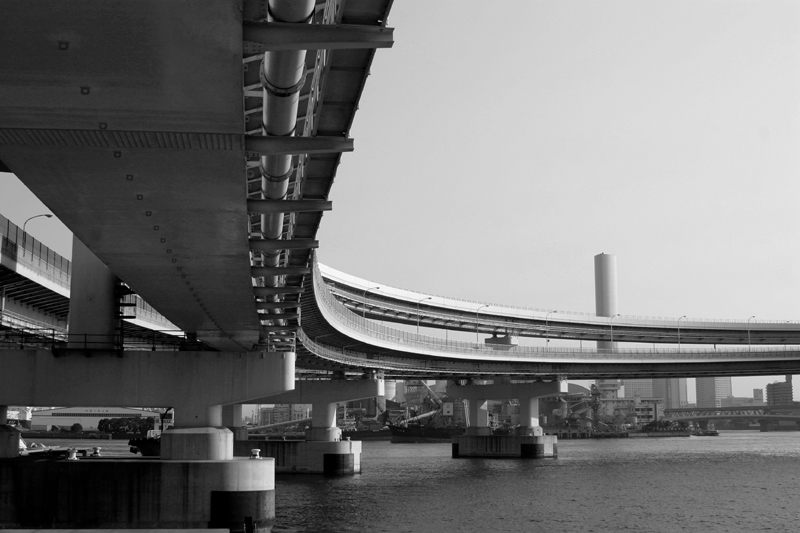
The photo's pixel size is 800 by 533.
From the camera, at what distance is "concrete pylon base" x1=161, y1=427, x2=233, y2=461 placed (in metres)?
44.7

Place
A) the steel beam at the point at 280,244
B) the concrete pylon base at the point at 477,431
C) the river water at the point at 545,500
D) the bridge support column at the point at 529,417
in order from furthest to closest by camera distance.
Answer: the concrete pylon base at the point at 477,431
the bridge support column at the point at 529,417
the river water at the point at 545,500
the steel beam at the point at 280,244

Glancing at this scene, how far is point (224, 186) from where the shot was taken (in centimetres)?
2042

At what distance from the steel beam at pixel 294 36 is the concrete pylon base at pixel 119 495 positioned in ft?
102

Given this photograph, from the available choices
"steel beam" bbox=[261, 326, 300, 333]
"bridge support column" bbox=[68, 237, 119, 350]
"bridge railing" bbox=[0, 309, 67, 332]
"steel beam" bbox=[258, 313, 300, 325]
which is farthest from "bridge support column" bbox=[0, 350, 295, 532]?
"steel beam" bbox=[258, 313, 300, 325]

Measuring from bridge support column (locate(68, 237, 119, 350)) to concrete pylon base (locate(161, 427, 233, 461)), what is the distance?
5595 mm

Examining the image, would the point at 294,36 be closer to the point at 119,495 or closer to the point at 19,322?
the point at 119,495

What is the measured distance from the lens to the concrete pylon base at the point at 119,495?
41219 millimetres

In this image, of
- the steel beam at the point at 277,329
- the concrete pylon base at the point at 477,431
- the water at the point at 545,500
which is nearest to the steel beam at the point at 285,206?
the steel beam at the point at 277,329

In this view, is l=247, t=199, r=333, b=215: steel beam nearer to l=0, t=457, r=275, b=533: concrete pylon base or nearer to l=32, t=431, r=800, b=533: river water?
l=0, t=457, r=275, b=533: concrete pylon base

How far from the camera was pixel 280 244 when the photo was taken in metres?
27.7

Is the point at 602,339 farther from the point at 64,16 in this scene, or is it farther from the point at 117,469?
the point at 64,16

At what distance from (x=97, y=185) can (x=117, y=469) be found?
81.1ft

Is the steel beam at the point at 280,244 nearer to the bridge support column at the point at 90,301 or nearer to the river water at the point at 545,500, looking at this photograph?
the bridge support column at the point at 90,301

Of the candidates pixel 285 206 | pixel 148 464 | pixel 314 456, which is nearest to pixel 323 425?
pixel 314 456
